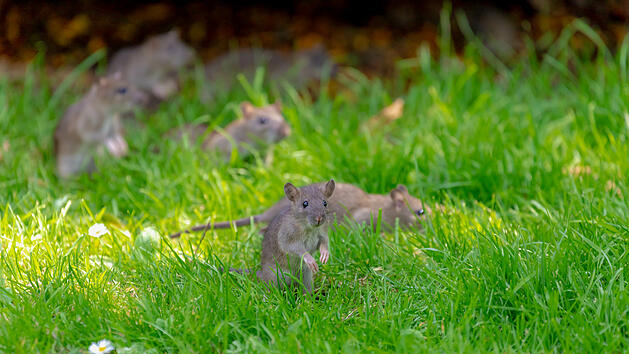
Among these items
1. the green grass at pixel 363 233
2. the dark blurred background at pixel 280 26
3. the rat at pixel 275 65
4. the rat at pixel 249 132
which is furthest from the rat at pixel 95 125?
the dark blurred background at pixel 280 26

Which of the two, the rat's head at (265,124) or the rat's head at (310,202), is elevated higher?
the rat's head at (310,202)

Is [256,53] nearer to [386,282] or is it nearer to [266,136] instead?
[266,136]

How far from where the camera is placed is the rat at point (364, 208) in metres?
4.26

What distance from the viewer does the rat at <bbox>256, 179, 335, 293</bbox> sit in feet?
11.3

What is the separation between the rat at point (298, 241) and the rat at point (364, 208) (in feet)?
2.05

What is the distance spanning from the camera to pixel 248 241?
13.3 feet

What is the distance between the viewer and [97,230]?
12.6ft

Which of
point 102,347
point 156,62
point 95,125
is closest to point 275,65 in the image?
point 156,62

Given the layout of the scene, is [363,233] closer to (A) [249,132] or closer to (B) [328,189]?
(B) [328,189]

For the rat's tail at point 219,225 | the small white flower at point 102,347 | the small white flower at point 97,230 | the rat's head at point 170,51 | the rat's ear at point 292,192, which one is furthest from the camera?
the rat's head at point 170,51

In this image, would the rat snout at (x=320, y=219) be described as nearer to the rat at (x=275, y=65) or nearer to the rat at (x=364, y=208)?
the rat at (x=364, y=208)

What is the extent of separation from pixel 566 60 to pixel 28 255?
521 centimetres

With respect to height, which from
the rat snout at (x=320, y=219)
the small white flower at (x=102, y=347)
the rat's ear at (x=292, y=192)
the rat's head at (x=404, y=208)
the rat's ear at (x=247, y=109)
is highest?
the rat's ear at (x=292, y=192)

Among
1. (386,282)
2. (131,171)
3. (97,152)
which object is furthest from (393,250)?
(97,152)
